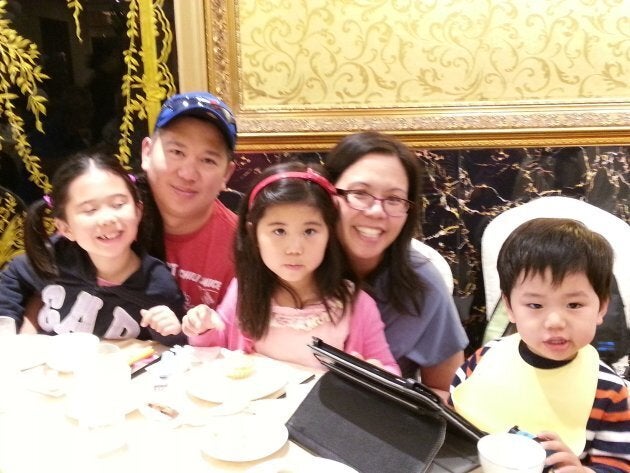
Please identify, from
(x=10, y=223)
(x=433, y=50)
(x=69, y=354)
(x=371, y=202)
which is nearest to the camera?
(x=69, y=354)

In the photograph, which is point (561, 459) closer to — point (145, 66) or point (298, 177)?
point (298, 177)

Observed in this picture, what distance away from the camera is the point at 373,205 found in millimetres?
1663

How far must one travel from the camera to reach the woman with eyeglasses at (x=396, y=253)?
168 centimetres

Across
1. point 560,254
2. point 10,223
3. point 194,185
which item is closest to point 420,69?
point 194,185

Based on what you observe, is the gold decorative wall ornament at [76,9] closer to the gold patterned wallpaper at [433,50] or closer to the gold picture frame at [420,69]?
the gold picture frame at [420,69]

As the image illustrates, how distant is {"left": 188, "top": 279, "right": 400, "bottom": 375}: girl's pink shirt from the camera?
1588 mm

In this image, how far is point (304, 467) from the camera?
3.44ft

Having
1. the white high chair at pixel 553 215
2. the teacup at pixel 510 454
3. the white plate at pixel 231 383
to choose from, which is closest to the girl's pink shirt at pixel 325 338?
the white plate at pixel 231 383

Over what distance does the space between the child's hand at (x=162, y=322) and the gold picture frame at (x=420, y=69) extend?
41.6 inches

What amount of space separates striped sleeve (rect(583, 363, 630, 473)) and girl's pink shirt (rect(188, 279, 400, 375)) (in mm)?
520

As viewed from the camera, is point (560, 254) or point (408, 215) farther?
point (408, 215)

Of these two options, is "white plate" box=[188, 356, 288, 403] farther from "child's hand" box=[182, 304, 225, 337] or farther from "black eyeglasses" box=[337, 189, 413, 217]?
"black eyeglasses" box=[337, 189, 413, 217]

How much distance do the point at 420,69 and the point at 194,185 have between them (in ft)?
3.75

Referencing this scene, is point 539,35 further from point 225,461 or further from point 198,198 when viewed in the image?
point 225,461
